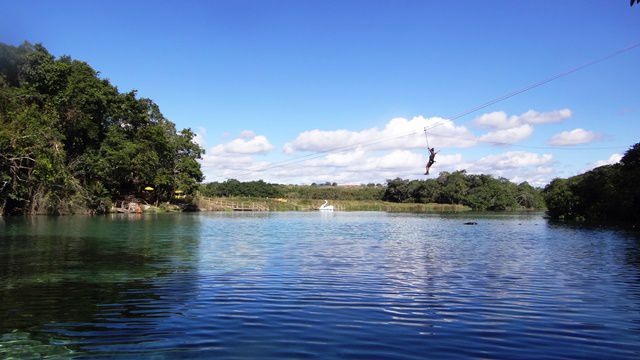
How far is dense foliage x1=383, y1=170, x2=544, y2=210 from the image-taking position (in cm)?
17050

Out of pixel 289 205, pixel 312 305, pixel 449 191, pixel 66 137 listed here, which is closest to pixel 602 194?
pixel 312 305

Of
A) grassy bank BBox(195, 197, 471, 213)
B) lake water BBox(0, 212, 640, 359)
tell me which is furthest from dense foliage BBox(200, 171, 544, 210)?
lake water BBox(0, 212, 640, 359)

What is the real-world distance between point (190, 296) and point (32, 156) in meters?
50.7

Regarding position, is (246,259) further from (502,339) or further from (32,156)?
(32,156)

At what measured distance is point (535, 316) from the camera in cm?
1272

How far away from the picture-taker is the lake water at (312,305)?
968cm

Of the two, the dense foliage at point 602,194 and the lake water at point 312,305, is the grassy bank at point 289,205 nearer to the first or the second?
the dense foliage at point 602,194

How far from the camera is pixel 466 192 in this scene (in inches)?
6890

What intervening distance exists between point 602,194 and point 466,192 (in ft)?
330

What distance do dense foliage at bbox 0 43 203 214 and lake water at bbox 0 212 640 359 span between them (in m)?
35.2

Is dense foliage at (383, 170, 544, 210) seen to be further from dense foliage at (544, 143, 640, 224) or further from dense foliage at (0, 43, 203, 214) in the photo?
dense foliage at (0, 43, 203, 214)

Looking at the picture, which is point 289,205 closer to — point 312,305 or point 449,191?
point 449,191

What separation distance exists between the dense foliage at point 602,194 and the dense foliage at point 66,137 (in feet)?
223

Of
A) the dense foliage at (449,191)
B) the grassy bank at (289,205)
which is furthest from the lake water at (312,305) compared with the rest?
the dense foliage at (449,191)
